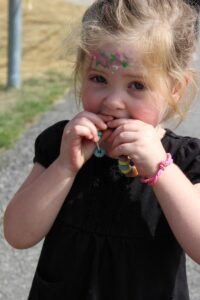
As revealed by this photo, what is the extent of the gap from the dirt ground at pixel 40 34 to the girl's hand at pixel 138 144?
370 centimetres

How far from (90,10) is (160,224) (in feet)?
2.10

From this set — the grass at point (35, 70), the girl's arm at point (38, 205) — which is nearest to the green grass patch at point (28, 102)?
the grass at point (35, 70)

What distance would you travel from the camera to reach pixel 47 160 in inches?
75.9

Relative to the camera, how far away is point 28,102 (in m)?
5.44

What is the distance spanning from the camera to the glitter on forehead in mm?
1701

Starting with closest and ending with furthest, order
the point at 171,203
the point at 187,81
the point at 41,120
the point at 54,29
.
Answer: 1. the point at 171,203
2. the point at 187,81
3. the point at 41,120
4. the point at 54,29

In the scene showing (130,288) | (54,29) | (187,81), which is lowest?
(54,29)

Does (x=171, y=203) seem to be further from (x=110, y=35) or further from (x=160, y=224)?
(x=110, y=35)

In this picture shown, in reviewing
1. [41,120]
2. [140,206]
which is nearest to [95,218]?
[140,206]

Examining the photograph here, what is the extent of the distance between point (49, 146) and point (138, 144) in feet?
1.14

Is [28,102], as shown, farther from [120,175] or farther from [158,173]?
[158,173]

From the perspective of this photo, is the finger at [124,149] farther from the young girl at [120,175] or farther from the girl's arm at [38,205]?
the girl's arm at [38,205]

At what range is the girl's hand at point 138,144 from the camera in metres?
1.69

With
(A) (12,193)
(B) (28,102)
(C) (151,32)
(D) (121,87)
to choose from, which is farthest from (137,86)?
(B) (28,102)
